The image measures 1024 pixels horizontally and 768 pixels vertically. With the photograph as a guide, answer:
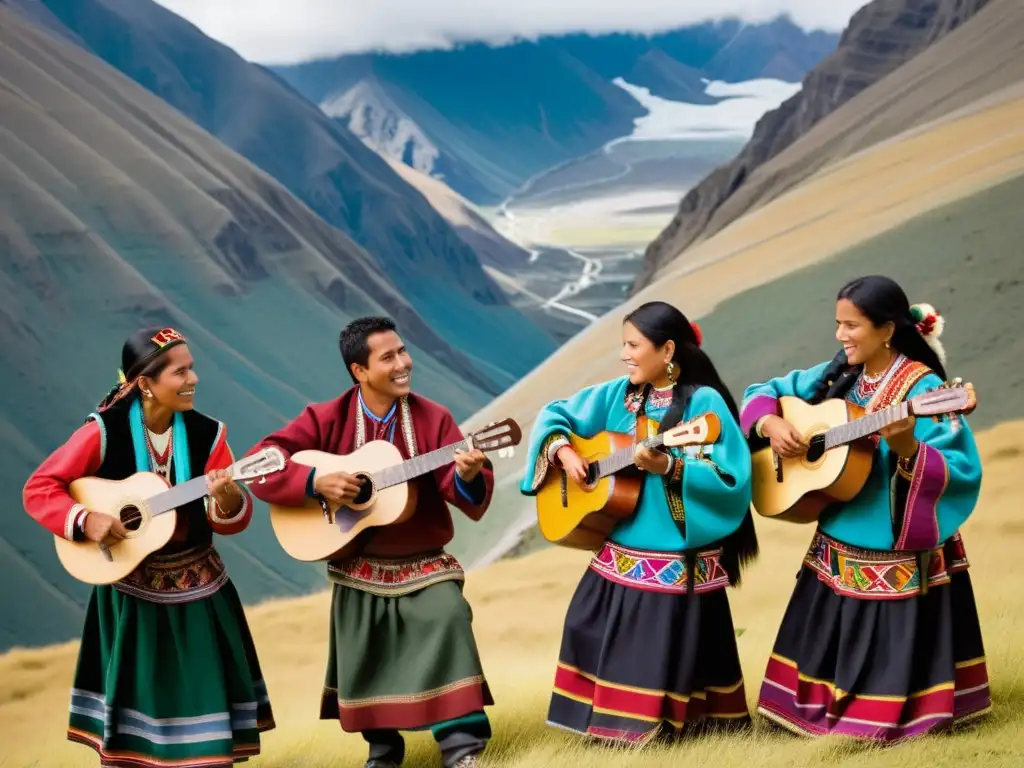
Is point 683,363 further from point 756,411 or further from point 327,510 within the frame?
point 327,510

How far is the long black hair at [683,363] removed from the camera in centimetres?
438

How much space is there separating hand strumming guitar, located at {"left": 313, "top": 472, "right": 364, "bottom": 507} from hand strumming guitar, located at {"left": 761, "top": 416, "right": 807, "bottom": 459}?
137 cm

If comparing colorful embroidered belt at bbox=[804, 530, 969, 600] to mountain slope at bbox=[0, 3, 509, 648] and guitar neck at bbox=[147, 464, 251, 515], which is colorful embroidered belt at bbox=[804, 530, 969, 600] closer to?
guitar neck at bbox=[147, 464, 251, 515]

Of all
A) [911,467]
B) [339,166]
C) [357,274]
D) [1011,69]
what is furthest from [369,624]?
[339,166]

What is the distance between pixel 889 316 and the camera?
4262 millimetres

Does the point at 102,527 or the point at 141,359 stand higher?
the point at 141,359

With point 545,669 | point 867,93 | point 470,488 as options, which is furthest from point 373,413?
point 867,93

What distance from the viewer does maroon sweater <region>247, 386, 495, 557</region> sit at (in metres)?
4.37

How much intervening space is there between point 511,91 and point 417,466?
3180cm

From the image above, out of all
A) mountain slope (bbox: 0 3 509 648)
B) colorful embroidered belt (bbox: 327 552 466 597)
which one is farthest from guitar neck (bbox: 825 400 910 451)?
mountain slope (bbox: 0 3 509 648)

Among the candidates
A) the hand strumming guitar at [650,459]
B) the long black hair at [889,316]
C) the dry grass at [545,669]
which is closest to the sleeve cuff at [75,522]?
the dry grass at [545,669]

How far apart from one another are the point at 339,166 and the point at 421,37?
405 centimetres

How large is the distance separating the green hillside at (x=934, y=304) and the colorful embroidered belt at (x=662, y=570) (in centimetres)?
461

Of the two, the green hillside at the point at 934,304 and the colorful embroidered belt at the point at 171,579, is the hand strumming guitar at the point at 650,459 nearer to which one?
the colorful embroidered belt at the point at 171,579
